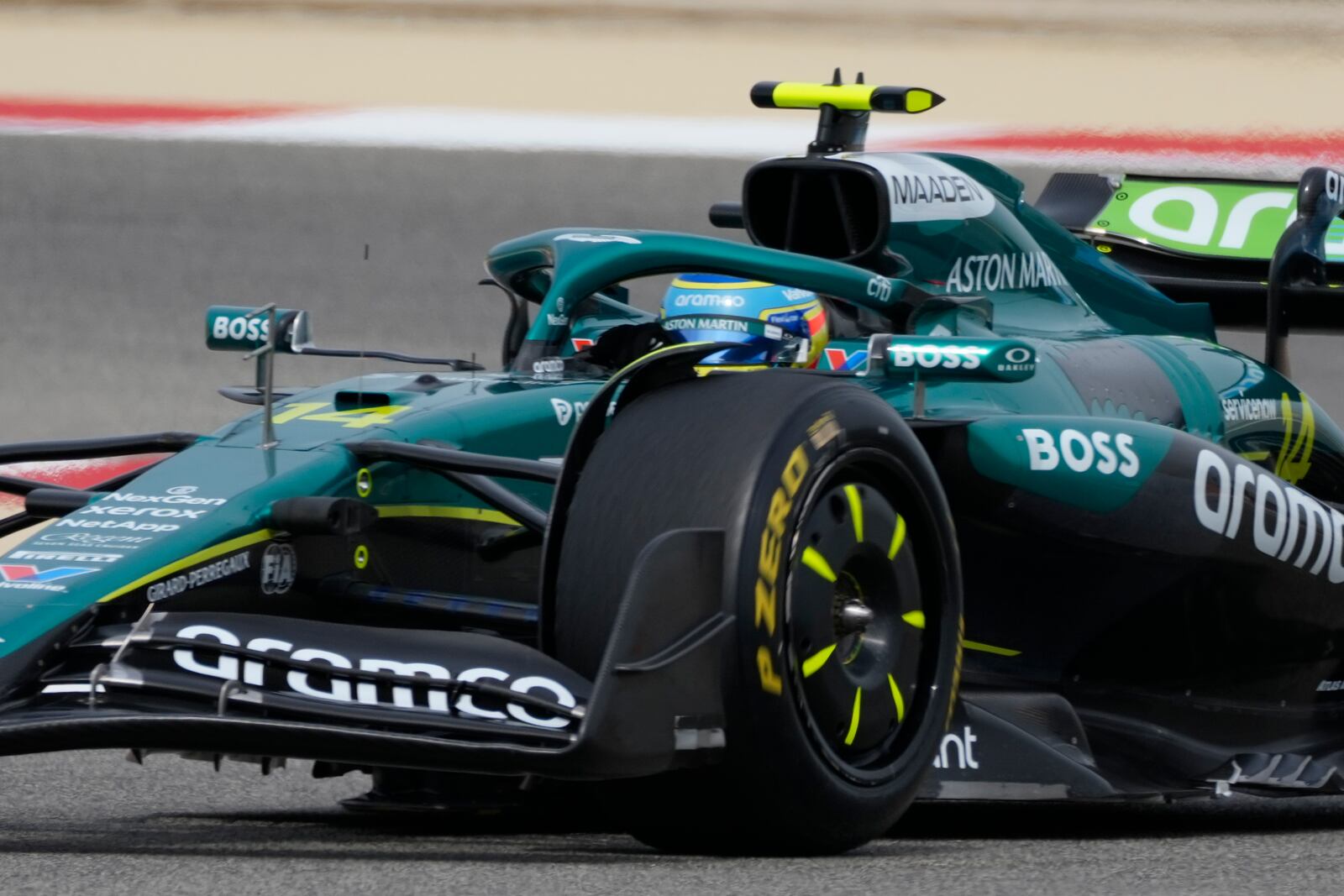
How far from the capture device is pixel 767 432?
4156mm

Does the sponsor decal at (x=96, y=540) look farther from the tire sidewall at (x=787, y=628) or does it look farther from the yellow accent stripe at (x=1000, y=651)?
the yellow accent stripe at (x=1000, y=651)

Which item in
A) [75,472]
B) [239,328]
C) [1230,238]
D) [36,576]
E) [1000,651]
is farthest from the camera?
[75,472]

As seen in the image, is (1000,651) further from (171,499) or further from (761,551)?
(171,499)

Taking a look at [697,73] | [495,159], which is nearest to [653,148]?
[495,159]

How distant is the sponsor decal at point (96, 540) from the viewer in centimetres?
442

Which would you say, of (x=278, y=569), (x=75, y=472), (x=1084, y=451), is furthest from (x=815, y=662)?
(x=75, y=472)

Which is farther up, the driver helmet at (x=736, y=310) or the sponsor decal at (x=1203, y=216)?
the sponsor decal at (x=1203, y=216)

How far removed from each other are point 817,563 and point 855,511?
0.54 ft

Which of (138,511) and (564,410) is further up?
(564,410)

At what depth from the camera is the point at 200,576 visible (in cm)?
443

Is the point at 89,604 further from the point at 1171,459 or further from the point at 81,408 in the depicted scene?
the point at 81,408

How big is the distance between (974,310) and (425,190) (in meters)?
7.26

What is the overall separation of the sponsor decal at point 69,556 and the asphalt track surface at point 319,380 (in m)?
0.53

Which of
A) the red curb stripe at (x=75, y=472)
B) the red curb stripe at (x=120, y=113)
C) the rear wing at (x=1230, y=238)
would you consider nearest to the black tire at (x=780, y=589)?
the rear wing at (x=1230, y=238)
